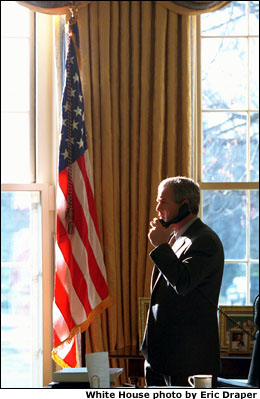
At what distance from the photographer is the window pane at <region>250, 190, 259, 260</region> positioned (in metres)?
4.57

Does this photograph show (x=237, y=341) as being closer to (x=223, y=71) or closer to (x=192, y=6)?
(x=223, y=71)

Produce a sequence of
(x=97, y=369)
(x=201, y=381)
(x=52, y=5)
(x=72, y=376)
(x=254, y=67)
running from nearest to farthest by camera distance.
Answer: (x=201, y=381)
(x=97, y=369)
(x=72, y=376)
(x=52, y=5)
(x=254, y=67)

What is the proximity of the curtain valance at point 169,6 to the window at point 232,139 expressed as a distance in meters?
0.28

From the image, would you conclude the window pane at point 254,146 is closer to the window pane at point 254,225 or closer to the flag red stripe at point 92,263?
the window pane at point 254,225

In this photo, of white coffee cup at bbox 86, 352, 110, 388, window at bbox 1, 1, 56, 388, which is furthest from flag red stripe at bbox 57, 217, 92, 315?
white coffee cup at bbox 86, 352, 110, 388

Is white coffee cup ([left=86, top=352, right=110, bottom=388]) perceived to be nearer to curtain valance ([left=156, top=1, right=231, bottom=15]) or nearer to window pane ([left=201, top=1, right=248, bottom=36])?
curtain valance ([left=156, top=1, right=231, bottom=15])

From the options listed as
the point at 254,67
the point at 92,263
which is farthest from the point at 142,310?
the point at 254,67

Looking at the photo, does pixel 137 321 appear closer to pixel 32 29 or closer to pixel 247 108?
pixel 247 108

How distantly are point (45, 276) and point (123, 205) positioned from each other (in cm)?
72

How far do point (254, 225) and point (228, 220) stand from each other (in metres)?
0.18

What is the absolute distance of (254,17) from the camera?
15.0ft

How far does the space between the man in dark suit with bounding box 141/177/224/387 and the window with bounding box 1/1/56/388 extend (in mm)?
1673

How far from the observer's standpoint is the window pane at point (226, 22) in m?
4.56

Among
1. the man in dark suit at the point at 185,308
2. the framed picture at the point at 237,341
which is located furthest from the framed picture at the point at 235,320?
the man in dark suit at the point at 185,308
